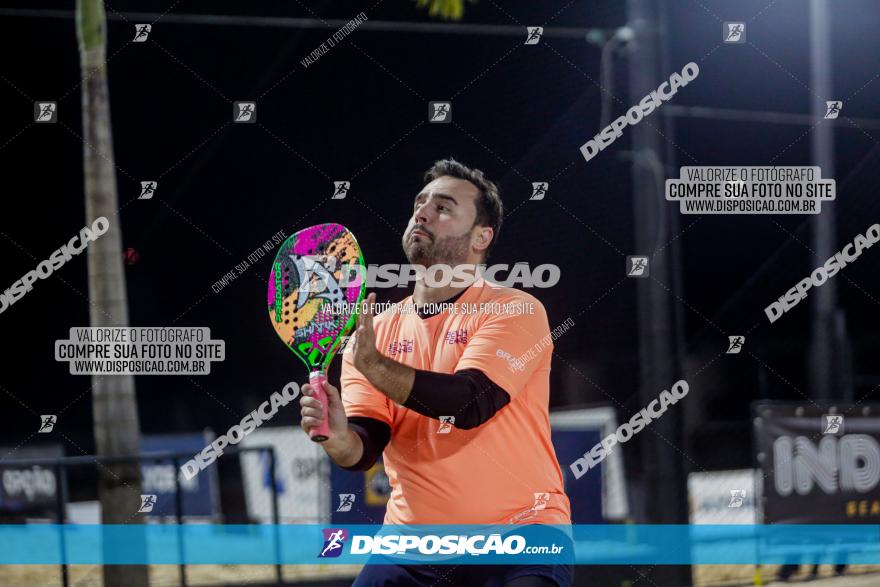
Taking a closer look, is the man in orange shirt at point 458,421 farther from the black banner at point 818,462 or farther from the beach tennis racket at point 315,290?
the black banner at point 818,462

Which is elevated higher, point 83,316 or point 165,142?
point 165,142

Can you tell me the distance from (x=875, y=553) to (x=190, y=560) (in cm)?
383

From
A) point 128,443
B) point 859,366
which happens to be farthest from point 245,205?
point 859,366

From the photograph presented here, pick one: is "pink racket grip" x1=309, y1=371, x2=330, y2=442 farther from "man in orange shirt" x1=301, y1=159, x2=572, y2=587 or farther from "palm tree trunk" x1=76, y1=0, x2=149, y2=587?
"palm tree trunk" x1=76, y1=0, x2=149, y2=587

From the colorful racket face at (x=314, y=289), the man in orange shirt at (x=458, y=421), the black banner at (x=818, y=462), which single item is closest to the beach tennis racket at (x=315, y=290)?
the colorful racket face at (x=314, y=289)

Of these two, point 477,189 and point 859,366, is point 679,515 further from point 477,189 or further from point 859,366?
point 859,366

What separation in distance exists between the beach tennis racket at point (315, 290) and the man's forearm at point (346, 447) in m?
0.34

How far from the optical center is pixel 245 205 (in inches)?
240

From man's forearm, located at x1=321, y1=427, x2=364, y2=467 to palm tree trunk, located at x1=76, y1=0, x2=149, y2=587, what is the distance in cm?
240

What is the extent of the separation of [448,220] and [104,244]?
2.27 meters

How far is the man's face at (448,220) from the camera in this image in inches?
179

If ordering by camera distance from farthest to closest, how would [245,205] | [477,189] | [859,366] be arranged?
[859,366], [245,205], [477,189]

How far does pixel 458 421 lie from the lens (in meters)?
3.81

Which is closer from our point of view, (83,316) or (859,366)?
(83,316)
